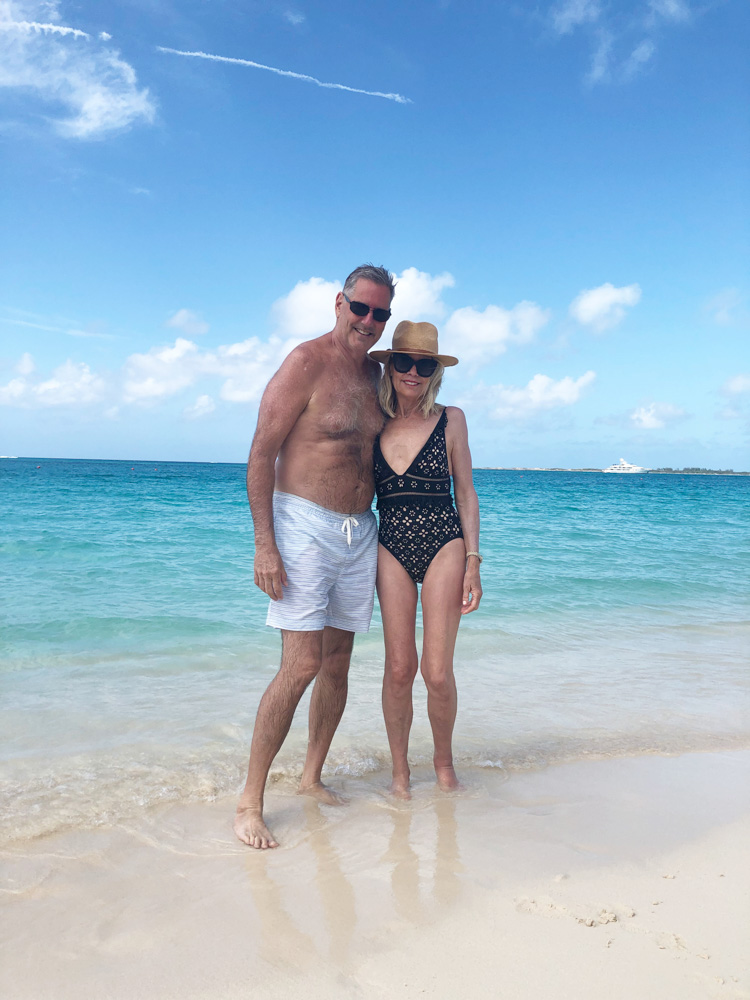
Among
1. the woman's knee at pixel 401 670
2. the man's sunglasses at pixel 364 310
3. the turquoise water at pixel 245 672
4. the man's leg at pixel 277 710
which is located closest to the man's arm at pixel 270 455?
the man's leg at pixel 277 710

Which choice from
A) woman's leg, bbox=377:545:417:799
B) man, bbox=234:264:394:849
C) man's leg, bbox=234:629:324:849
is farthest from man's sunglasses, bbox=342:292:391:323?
man's leg, bbox=234:629:324:849

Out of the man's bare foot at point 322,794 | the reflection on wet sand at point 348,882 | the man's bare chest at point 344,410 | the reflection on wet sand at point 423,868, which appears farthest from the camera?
the man's bare foot at point 322,794

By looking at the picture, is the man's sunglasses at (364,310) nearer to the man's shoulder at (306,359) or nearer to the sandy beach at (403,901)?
the man's shoulder at (306,359)

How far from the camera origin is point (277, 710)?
132 inches

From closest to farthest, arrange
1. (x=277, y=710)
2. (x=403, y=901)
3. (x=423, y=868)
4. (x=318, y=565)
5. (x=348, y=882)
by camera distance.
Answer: (x=403, y=901), (x=348, y=882), (x=423, y=868), (x=277, y=710), (x=318, y=565)

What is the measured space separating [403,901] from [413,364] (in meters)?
2.43

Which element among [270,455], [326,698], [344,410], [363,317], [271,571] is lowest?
[326,698]

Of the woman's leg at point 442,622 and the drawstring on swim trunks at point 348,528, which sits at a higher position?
the drawstring on swim trunks at point 348,528

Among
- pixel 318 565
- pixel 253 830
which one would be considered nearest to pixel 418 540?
pixel 318 565

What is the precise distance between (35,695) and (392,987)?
4.15 meters

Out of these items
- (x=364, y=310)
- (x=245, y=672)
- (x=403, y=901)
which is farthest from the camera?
(x=245, y=672)

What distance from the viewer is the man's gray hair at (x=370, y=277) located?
358 cm

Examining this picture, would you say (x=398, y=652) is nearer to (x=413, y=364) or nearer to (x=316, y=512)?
(x=316, y=512)

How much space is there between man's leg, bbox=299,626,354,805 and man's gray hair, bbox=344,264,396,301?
5.87 feet
